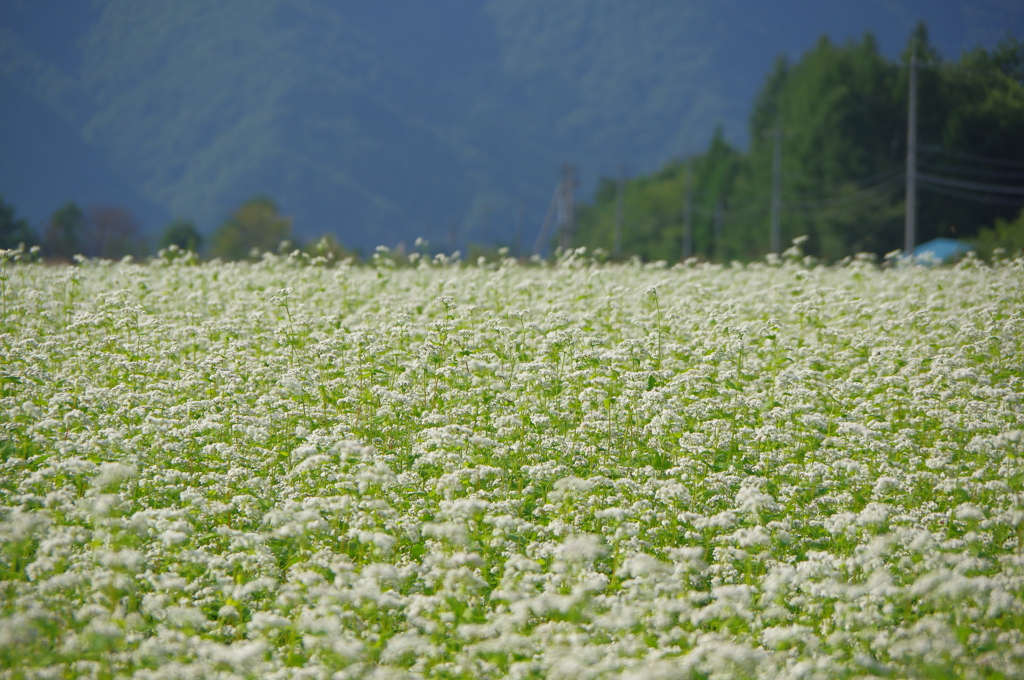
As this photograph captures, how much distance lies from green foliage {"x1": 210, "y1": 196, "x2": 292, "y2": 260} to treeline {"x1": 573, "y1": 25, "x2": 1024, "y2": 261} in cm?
4155

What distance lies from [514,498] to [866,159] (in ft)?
182

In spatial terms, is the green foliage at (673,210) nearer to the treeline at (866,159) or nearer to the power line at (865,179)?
the treeline at (866,159)

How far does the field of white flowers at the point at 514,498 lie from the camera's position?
4.36 metres

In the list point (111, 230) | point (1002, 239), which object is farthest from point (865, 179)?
point (111, 230)

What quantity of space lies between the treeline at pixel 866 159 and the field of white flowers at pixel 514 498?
79.4 feet

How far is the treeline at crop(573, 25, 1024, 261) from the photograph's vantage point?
142 ft

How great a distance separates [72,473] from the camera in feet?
18.9

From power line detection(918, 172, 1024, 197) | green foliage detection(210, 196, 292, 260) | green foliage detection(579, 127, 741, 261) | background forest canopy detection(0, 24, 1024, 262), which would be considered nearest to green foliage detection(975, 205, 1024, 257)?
background forest canopy detection(0, 24, 1024, 262)

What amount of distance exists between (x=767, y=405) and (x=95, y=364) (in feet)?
21.7

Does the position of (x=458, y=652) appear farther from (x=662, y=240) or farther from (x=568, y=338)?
(x=662, y=240)

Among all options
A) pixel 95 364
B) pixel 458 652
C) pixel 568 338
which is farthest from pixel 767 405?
pixel 95 364

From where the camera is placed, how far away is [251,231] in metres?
90.6

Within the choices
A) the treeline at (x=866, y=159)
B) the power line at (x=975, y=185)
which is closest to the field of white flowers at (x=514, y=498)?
the treeline at (x=866, y=159)

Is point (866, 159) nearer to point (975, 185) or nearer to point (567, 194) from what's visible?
point (975, 185)
